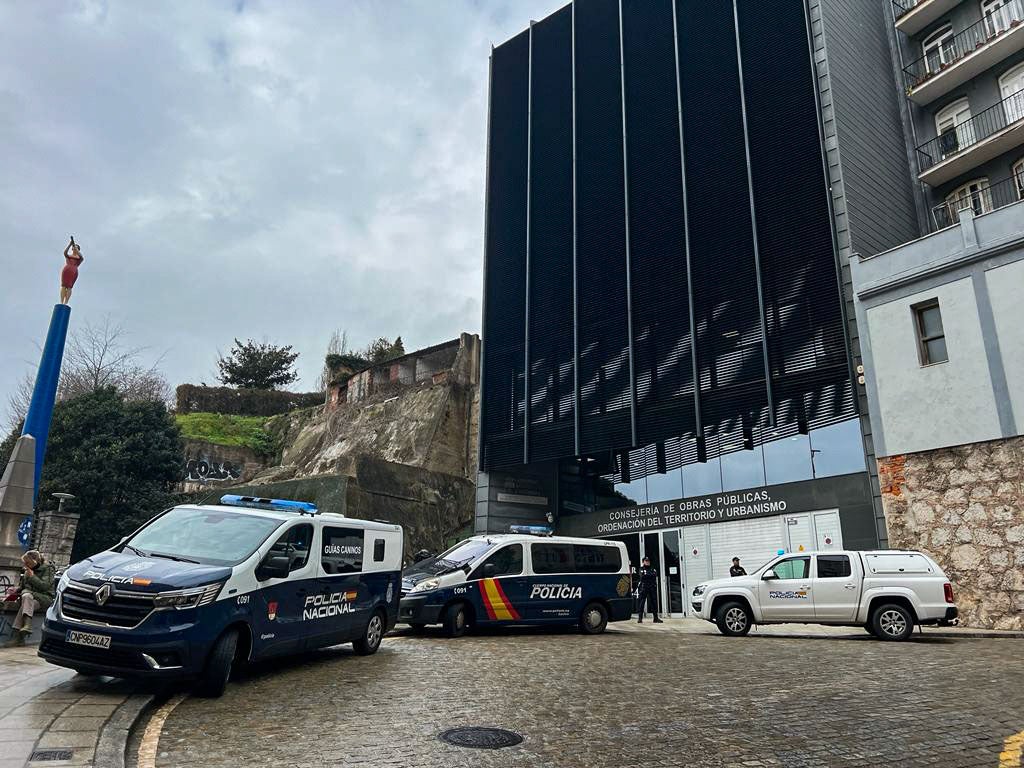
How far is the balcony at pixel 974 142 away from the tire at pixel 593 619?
17263mm

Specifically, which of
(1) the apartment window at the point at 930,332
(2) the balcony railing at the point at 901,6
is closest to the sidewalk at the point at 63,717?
(1) the apartment window at the point at 930,332

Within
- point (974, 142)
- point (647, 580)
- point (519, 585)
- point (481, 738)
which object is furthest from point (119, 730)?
point (974, 142)

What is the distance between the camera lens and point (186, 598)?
7109 mm

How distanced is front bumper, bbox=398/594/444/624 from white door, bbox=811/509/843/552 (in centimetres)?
1104

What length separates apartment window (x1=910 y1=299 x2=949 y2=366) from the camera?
1808 centimetres

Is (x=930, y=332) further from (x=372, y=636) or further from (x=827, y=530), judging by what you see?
(x=372, y=636)

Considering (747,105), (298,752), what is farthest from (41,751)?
(747,105)

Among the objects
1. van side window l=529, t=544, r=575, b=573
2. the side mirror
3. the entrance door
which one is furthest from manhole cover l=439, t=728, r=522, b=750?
the entrance door

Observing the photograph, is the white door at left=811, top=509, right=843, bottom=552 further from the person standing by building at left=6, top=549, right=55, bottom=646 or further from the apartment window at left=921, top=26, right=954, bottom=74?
the person standing by building at left=6, top=549, right=55, bottom=646

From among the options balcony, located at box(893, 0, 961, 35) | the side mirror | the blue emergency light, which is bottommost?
the side mirror

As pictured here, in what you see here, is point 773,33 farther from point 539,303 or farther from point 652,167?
point 539,303

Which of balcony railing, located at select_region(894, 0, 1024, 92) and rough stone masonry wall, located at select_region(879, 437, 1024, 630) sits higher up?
balcony railing, located at select_region(894, 0, 1024, 92)

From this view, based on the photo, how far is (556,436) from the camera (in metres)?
25.9

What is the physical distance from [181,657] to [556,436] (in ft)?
64.0
